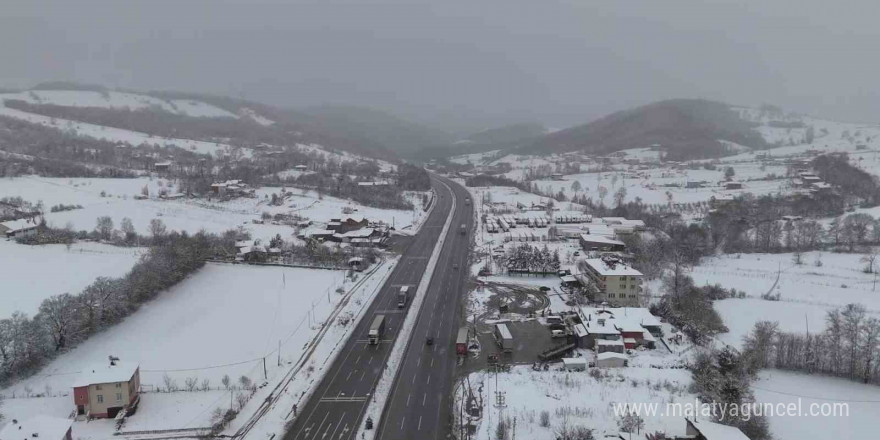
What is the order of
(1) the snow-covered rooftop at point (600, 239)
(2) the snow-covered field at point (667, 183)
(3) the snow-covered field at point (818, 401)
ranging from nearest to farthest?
(3) the snow-covered field at point (818, 401) → (1) the snow-covered rooftop at point (600, 239) → (2) the snow-covered field at point (667, 183)

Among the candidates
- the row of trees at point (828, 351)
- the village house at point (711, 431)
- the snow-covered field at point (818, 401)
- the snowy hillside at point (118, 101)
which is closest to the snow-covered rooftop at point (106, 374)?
the village house at point (711, 431)

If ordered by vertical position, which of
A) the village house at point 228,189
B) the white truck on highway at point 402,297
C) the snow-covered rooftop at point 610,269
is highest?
the village house at point 228,189

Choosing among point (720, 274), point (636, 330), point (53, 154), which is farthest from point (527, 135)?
point (636, 330)

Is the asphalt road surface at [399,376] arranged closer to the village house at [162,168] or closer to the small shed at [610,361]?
the small shed at [610,361]

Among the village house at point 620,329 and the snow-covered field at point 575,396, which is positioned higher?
the village house at point 620,329

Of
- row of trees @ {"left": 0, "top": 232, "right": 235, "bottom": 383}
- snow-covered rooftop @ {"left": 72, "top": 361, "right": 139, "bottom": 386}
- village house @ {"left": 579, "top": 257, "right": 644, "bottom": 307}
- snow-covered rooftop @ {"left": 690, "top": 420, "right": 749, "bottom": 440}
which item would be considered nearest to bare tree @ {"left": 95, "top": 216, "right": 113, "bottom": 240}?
row of trees @ {"left": 0, "top": 232, "right": 235, "bottom": 383}

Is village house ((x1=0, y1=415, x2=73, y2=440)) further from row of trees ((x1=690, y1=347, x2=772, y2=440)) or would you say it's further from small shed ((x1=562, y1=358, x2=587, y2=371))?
row of trees ((x1=690, y1=347, x2=772, y2=440))
